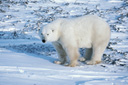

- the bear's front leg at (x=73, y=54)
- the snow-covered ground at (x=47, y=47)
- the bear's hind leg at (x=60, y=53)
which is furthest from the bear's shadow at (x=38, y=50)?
the bear's front leg at (x=73, y=54)

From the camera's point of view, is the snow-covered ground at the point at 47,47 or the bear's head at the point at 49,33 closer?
the snow-covered ground at the point at 47,47

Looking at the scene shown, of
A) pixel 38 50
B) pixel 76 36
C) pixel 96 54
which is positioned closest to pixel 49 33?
pixel 76 36

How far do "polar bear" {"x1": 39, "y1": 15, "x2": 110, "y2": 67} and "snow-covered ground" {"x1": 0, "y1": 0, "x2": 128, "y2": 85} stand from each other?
0.39 m

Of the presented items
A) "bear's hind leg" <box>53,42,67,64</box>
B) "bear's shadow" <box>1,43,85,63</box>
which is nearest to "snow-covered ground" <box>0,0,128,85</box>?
"bear's shadow" <box>1,43,85,63</box>

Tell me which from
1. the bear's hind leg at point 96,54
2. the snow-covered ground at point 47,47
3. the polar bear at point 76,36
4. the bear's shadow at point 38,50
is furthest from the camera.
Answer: the bear's shadow at point 38,50

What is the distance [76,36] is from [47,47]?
2.57 meters

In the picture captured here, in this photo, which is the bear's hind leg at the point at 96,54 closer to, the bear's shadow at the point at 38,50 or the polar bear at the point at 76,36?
the polar bear at the point at 76,36

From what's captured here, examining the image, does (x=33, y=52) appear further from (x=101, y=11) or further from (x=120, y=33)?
(x=101, y=11)

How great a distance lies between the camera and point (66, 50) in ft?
21.9

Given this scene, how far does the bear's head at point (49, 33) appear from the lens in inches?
256

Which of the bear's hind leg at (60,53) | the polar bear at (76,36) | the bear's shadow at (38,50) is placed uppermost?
the polar bear at (76,36)

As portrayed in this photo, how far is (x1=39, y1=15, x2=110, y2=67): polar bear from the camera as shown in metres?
6.63

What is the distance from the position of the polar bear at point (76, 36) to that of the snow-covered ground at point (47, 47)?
39 centimetres

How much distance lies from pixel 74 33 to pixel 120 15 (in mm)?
8326
